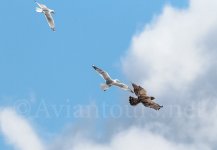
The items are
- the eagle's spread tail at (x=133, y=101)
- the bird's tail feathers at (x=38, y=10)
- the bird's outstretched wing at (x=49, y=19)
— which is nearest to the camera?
the eagle's spread tail at (x=133, y=101)

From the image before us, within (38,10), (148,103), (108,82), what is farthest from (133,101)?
(38,10)

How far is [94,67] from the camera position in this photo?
293 ft

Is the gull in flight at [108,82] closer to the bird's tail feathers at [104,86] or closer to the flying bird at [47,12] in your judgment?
the bird's tail feathers at [104,86]

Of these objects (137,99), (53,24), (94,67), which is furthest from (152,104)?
(53,24)

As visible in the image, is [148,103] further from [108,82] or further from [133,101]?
[108,82]

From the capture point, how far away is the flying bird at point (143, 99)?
91.8 m

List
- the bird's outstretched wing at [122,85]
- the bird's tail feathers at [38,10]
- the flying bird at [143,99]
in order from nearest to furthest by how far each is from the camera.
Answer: the bird's outstretched wing at [122,85]
the flying bird at [143,99]
the bird's tail feathers at [38,10]

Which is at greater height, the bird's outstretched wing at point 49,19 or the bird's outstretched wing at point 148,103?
the bird's outstretched wing at point 49,19

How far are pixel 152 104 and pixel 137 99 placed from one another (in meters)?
2.08

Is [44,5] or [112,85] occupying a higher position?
[44,5]

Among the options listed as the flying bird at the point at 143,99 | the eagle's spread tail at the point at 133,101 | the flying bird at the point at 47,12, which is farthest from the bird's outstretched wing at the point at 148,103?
the flying bird at the point at 47,12

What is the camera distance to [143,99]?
9231 cm

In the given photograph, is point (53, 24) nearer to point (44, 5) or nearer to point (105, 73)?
point (44, 5)

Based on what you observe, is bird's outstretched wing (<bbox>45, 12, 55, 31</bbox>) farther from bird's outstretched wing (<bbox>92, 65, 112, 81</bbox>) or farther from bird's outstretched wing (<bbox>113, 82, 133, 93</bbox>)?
bird's outstretched wing (<bbox>113, 82, 133, 93</bbox>)
